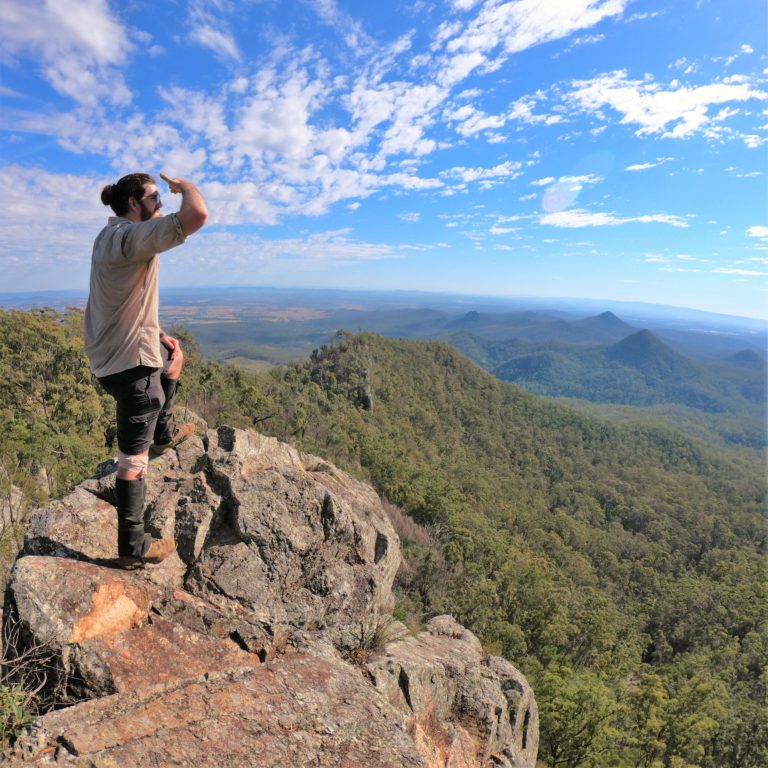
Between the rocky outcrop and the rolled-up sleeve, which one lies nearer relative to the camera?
the rolled-up sleeve

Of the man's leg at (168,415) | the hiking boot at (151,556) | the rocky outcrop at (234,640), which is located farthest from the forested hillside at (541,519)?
the hiking boot at (151,556)

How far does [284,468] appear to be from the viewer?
8055mm

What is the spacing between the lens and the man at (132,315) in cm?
323

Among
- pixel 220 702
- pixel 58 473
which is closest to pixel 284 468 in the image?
pixel 220 702

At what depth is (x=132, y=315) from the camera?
3.90 metres

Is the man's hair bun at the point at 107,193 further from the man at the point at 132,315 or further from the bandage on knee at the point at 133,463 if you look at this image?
the bandage on knee at the point at 133,463

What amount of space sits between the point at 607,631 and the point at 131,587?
153 feet

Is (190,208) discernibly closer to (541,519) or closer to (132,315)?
(132,315)

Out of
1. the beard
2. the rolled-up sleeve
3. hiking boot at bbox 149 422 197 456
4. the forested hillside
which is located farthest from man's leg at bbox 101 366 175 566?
the forested hillside

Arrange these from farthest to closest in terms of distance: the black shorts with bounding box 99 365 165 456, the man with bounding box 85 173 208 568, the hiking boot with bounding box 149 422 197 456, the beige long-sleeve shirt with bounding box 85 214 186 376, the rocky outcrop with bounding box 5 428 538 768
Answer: the hiking boot with bounding box 149 422 197 456 < the black shorts with bounding box 99 365 165 456 < the rocky outcrop with bounding box 5 428 538 768 < the beige long-sleeve shirt with bounding box 85 214 186 376 < the man with bounding box 85 173 208 568

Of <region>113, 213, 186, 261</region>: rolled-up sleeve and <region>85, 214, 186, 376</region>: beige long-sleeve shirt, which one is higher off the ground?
<region>113, 213, 186, 261</region>: rolled-up sleeve

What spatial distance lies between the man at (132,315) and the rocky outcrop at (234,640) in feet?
2.74

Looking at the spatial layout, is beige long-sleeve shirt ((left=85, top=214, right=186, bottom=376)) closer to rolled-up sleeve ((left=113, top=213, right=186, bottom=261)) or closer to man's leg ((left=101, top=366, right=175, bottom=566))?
rolled-up sleeve ((left=113, top=213, right=186, bottom=261))

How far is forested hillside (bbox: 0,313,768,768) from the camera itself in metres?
21.8
